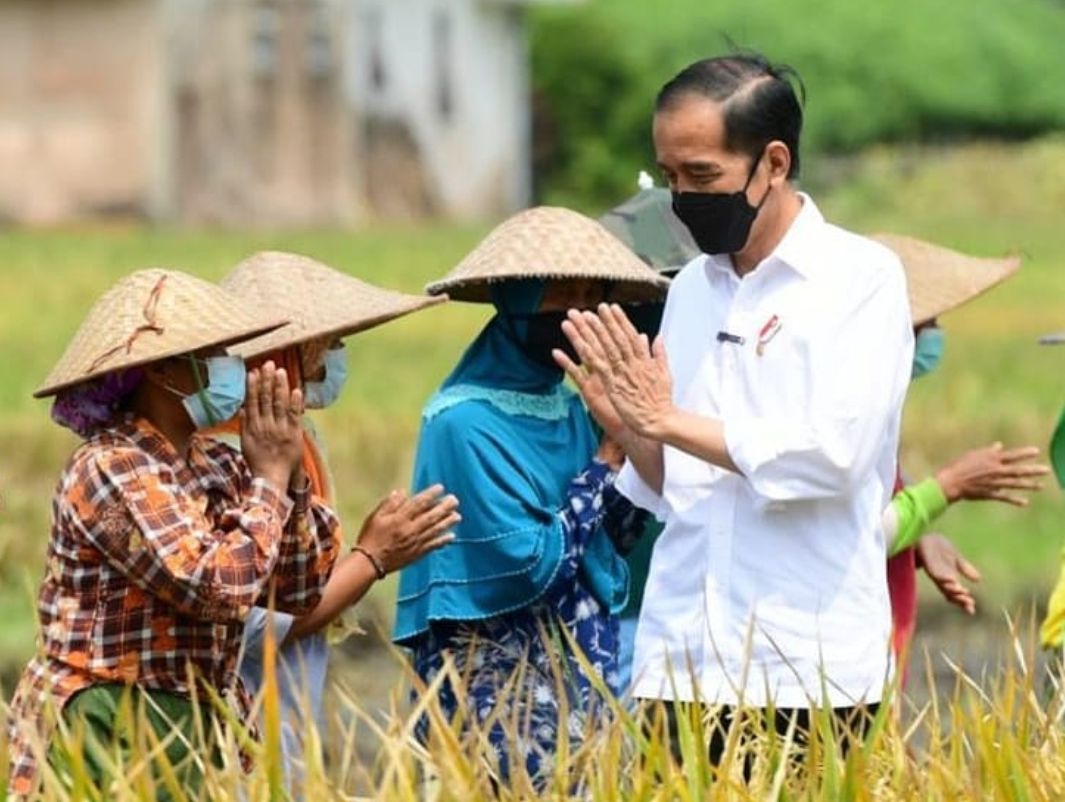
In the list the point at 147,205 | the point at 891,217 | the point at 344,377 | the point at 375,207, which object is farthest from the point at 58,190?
the point at 344,377

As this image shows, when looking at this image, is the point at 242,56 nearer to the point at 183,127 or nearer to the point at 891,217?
the point at 183,127

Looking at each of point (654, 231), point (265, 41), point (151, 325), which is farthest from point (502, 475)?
point (265, 41)

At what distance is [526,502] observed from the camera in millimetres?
5527

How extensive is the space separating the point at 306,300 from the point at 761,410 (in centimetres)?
86

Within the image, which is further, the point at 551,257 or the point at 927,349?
the point at 927,349

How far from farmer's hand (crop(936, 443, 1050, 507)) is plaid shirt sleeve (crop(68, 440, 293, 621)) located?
1.67 m

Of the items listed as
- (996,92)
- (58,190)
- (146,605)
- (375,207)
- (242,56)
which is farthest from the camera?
(996,92)

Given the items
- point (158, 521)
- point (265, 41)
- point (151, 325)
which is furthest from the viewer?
point (265, 41)

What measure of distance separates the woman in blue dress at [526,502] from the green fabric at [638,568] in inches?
8.6

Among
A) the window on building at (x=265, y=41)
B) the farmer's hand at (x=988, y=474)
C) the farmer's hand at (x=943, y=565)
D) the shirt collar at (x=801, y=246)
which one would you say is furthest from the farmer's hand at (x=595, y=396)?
the window on building at (x=265, y=41)

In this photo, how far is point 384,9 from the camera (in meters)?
38.8

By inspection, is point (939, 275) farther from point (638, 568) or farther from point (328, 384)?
point (328, 384)

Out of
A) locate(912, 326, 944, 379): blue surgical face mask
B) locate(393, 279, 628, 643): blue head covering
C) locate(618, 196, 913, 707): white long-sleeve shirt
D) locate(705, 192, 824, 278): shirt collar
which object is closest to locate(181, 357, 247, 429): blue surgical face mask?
locate(393, 279, 628, 643): blue head covering

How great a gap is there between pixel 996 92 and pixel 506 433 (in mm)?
46748
